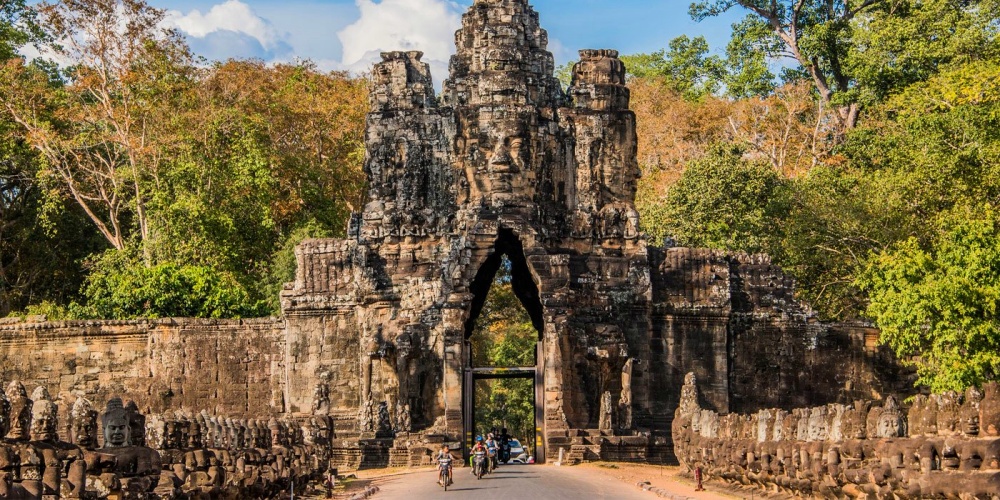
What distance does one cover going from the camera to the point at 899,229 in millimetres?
45188

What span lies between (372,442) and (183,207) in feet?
45.0

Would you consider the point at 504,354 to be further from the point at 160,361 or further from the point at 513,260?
the point at 160,361

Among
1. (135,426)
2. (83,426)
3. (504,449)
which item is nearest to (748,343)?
(504,449)

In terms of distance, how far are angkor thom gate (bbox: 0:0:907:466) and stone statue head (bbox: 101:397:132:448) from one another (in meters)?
20.7

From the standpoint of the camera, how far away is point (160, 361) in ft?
135

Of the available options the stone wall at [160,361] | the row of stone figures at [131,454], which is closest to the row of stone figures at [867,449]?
the row of stone figures at [131,454]

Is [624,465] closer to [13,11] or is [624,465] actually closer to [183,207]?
[183,207]

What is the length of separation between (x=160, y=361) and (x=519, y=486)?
46.4 feet

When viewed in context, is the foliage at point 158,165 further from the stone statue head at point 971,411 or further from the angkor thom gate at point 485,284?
the stone statue head at point 971,411

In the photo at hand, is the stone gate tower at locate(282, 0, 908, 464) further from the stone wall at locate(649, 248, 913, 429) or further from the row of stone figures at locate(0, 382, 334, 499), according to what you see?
the row of stone figures at locate(0, 382, 334, 499)

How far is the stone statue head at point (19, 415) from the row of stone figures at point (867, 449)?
919cm

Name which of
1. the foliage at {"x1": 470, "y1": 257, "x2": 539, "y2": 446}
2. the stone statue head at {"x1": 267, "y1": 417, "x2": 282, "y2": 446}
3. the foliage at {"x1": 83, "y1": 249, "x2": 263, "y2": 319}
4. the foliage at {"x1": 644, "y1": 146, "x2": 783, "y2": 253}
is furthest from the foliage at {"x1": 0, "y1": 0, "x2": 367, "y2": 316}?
the stone statue head at {"x1": 267, "y1": 417, "x2": 282, "y2": 446}

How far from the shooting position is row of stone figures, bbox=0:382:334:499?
1555 cm

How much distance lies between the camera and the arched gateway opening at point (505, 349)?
39312mm
